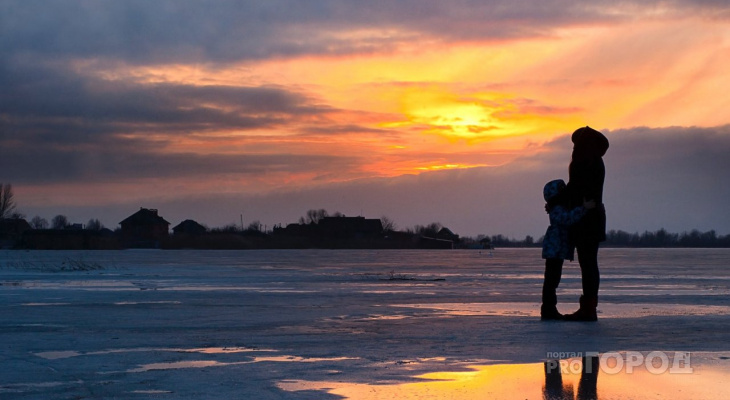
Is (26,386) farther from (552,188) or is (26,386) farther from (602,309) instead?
(602,309)

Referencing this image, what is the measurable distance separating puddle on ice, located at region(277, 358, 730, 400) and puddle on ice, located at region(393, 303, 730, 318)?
19.9ft

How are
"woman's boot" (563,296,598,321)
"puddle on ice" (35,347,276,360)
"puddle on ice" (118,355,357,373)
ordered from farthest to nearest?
"woman's boot" (563,296,598,321) → "puddle on ice" (35,347,276,360) → "puddle on ice" (118,355,357,373)

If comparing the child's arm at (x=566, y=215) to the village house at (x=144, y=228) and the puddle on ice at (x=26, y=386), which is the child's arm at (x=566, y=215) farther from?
the village house at (x=144, y=228)

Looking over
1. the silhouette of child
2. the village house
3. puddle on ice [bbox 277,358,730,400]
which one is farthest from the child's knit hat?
the village house

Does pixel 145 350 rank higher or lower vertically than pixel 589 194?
lower

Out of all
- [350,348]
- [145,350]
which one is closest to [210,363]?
[145,350]

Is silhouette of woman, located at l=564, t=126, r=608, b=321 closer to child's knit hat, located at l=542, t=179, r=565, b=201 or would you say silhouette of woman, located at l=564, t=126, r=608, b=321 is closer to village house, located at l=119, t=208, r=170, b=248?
child's knit hat, located at l=542, t=179, r=565, b=201

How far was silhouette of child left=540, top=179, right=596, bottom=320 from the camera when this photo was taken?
13.4 m

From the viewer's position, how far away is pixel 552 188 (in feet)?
45.5

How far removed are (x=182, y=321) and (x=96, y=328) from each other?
143 cm

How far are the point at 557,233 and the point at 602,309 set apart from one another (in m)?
2.43

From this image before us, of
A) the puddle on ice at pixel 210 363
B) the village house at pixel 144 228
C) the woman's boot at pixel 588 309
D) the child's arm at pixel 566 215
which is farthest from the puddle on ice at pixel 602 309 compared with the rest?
the village house at pixel 144 228

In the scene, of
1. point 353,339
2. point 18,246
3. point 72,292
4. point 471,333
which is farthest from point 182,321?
point 18,246

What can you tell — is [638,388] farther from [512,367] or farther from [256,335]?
[256,335]
